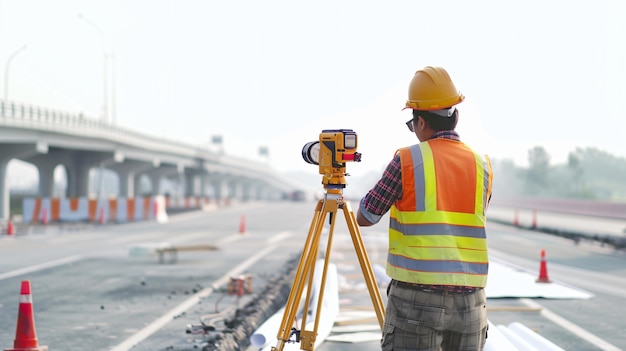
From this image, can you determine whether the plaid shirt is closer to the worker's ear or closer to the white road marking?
the worker's ear

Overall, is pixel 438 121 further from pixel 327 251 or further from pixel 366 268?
pixel 327 251

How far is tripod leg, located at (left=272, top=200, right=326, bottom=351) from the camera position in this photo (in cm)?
470

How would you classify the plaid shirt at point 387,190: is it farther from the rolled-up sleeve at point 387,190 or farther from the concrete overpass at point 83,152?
the concrete overpass at point 83,152

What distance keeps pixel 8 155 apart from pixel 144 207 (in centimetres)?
1433

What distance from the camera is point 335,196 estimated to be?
468 centimetres

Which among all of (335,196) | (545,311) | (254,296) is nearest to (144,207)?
(254,296)

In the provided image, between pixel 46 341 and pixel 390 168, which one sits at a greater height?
pixel 390 168

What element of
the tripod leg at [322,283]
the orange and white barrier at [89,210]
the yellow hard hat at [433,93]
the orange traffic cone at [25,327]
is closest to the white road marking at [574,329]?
the tripod leg at [322,283]

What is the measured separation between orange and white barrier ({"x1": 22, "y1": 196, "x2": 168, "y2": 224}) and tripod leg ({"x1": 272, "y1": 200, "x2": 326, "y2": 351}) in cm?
3246

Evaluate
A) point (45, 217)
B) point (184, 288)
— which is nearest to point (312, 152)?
point (184, 288)

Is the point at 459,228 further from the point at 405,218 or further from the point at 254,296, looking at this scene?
the point at 254,296

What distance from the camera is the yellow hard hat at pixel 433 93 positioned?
357 cm

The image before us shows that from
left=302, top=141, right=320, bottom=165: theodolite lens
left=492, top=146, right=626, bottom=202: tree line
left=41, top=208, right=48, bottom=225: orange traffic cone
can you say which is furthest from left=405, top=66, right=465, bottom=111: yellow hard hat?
left=492, top=146, right=626, bottom=202: tree line

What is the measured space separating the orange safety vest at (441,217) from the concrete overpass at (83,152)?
144ft
